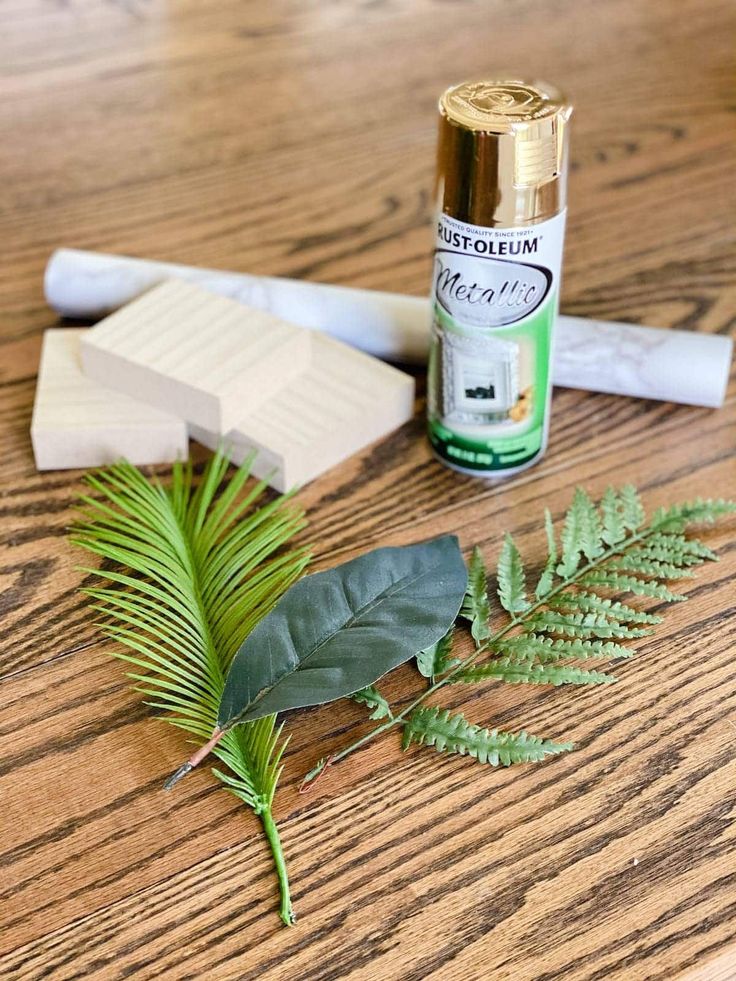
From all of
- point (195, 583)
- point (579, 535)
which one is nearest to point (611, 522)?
point (579, 535)

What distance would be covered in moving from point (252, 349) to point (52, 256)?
24 centimetres

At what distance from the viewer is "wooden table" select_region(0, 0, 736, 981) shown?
0.52 meters

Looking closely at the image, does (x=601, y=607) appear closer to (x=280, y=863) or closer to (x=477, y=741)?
(x=477, y=741)

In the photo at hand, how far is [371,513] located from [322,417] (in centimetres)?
7

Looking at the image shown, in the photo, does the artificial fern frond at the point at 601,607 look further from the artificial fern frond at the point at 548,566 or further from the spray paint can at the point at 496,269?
the spray paint can at the point at 496,269

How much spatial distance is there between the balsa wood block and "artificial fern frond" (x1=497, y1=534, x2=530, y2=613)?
192 millimetres

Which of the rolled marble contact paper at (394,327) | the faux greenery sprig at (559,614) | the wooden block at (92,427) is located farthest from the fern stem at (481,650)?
the wooden block at (92,427)

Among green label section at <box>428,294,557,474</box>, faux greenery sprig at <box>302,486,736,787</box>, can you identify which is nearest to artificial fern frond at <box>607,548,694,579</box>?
faux greenery sprig at <box>302,486,736,787</box>

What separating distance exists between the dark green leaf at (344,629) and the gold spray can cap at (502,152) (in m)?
0.19

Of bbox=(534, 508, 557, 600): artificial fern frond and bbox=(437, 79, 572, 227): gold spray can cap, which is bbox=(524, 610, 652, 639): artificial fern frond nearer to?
bbox=(534, 508, 557, 600): artificial fern frond

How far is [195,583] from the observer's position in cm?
65

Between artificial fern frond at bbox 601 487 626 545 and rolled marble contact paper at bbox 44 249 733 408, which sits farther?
rolled marble contact paper at bbox 44 249 733 408

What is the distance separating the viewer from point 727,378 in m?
0.83

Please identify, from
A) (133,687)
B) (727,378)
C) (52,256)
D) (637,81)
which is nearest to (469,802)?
(133,687)
